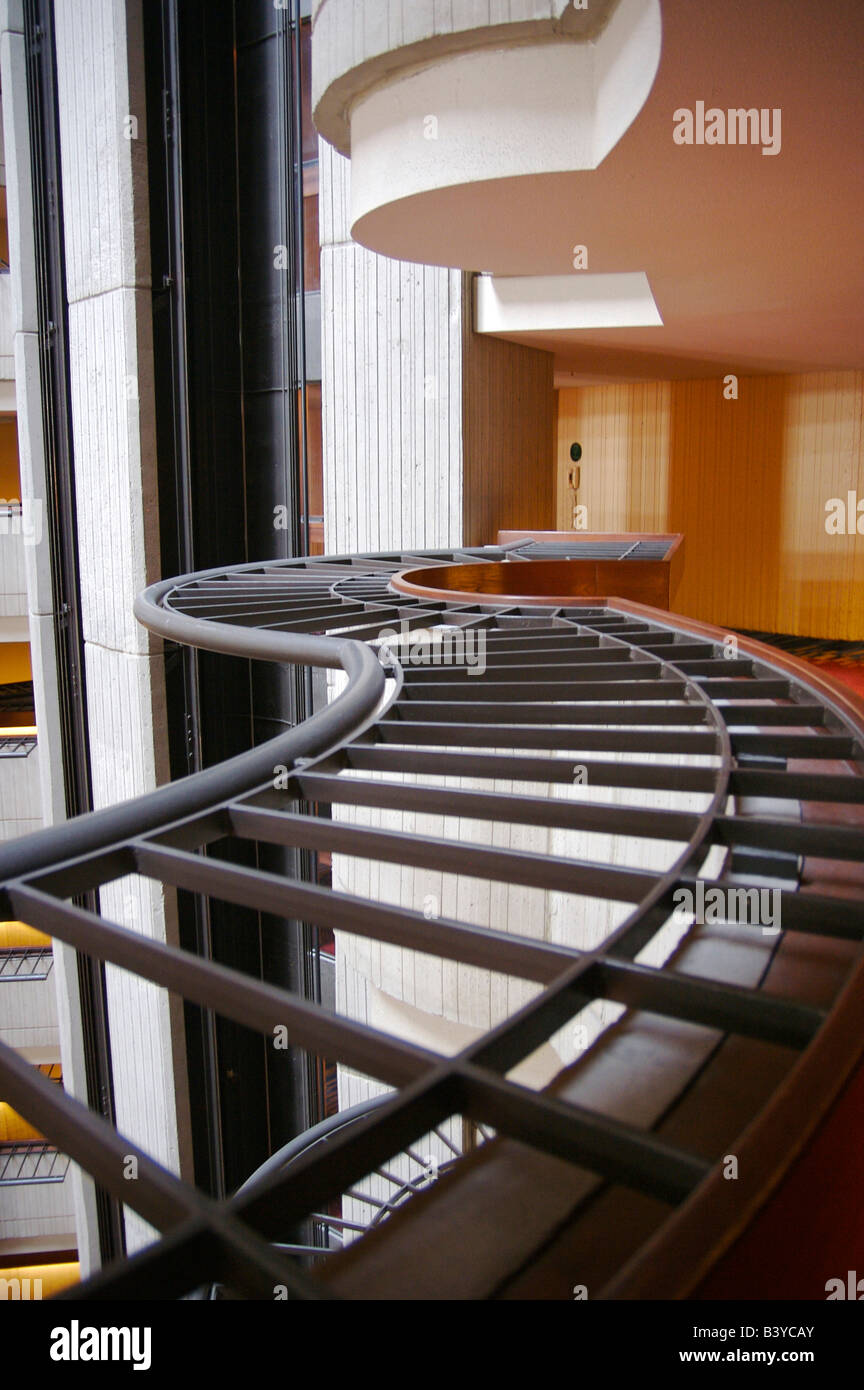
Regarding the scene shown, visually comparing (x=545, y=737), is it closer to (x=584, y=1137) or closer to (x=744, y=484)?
(x=584, y=1137)

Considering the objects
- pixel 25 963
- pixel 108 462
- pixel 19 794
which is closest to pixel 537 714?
pixel 108 462

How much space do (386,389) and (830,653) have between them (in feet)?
15.8

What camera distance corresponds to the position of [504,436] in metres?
9.27

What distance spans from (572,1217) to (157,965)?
2.95 ft

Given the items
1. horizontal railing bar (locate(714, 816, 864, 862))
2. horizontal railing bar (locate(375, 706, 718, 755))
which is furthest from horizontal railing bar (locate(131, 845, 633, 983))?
horizontal railing bar (locate(375, 706, 718, 755))

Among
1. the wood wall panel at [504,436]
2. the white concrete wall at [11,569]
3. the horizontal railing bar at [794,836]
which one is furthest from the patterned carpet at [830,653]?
the white concrete wall at [11,569]

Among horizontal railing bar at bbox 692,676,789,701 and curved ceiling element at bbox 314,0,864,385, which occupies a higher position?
curved ceiling element at bbox 314,0,864,385

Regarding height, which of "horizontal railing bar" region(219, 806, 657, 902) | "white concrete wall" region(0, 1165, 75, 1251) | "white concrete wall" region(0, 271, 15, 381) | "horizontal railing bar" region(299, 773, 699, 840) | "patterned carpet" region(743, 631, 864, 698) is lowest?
"white concrete wall" region(0, 1165, 75, 1251)

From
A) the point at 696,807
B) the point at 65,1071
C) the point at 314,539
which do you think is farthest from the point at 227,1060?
the point at 696,807

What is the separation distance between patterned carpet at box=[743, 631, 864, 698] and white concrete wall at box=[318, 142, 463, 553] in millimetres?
3051

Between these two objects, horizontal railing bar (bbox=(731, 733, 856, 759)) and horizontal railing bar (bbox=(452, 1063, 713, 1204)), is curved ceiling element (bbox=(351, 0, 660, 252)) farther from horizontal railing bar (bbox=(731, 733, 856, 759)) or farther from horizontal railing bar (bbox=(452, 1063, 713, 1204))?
horizontal railing bar (bbox=(452, 1063, 713, 1204))

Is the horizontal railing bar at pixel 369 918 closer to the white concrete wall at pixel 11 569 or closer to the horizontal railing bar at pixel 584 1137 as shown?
the horizontal railing bar at pixel 584 1137

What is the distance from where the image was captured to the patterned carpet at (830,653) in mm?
7899

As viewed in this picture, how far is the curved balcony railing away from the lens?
128cm
